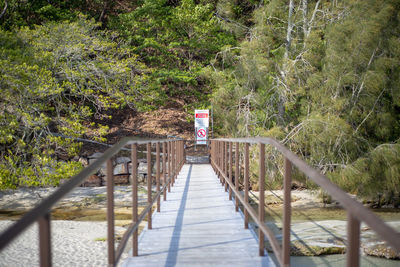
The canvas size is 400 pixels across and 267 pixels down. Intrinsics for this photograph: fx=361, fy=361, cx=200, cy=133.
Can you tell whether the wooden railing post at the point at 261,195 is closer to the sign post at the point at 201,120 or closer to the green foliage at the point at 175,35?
the sign post at the point at 201,120

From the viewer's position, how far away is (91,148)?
1847cm

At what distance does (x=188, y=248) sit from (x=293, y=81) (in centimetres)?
1170

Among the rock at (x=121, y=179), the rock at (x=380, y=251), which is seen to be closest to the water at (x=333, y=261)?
the rock at (x=380, y=251)

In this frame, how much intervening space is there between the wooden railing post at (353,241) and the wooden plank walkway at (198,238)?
1.78 metres

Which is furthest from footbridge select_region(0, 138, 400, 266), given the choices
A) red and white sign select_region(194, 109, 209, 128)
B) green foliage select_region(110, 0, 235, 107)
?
green foliage select_region(110, 0, 235, 107)

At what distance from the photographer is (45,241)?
961 millimetres

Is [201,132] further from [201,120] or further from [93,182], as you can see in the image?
[93,182]

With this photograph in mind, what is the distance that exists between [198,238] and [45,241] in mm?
2613

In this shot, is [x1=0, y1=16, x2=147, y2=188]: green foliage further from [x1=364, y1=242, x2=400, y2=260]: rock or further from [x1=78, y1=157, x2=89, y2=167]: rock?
[x1=364, y1=242, x2=400, y2=260]: rock

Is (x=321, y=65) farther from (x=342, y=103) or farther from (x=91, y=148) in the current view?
(x=91, y=148)

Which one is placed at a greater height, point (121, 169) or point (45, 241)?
point (45, 241)

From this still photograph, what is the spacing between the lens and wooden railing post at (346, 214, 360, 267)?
0.98 meters

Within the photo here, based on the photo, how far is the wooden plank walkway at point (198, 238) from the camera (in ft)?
9.12

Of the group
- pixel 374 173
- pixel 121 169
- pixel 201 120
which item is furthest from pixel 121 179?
pixel 374 173
